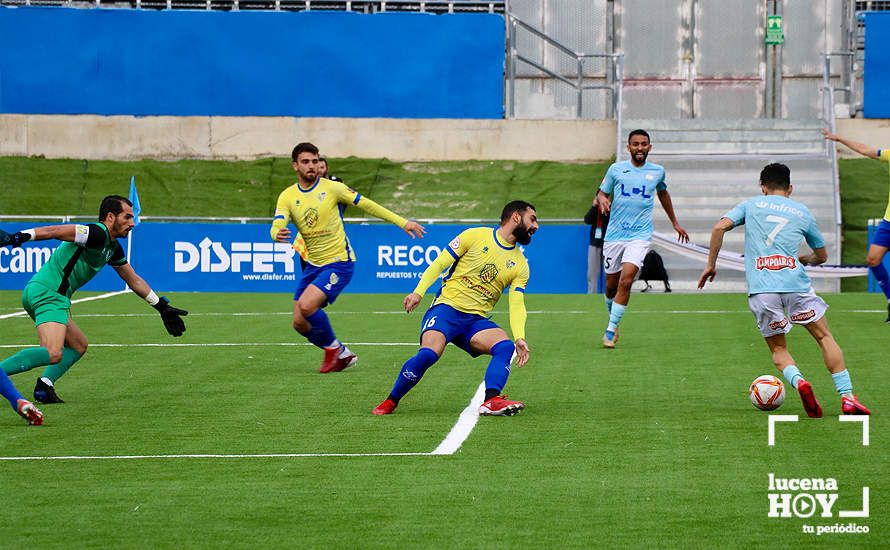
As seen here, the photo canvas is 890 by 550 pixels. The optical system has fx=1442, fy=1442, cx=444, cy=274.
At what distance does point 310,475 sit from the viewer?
8.38 m

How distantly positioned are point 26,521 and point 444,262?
448 cm

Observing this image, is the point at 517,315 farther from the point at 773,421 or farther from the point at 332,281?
the point at 332,281

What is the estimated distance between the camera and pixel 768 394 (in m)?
10.8

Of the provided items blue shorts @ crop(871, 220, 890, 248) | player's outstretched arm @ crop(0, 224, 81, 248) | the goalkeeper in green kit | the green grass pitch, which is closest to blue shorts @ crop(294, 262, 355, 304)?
the green grass pitch

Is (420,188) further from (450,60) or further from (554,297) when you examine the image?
(554,297)

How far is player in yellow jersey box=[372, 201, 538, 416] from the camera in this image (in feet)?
35.6

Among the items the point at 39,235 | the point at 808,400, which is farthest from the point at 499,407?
the point at 39,235

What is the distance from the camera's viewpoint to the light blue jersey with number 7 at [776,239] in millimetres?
10398

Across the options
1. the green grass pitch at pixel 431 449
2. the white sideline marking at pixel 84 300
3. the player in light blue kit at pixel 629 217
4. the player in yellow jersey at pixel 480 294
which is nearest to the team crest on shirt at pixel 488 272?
the player in yellow jersey at pixel 480 294

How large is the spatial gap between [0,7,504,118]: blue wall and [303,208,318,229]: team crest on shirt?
20.8m

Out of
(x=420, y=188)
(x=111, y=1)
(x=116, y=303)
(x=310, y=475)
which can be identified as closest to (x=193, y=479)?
(x=310, y=475)

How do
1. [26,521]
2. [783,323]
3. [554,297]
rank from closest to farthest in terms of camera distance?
1. [26,521]
2. [783,323]
3. [554,297]

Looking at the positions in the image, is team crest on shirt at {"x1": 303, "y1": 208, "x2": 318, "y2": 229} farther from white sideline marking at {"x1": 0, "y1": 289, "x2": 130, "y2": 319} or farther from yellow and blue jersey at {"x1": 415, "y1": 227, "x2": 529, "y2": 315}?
white sideline marking at {"x1": 0, "y1": 289, "x2": 130, "y2": 319}

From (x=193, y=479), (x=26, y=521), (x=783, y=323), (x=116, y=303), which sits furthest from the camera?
(x=116, y=303)
